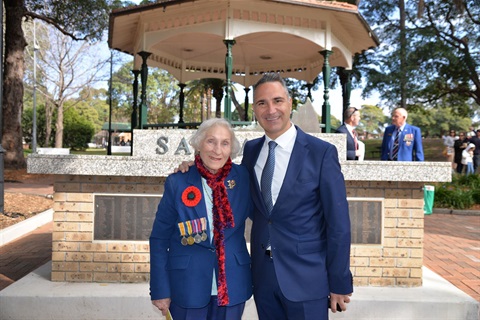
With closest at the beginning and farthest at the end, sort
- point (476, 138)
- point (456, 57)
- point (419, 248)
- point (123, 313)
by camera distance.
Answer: point (123, 313)
point (419, 248)
point (476, 138)
point (456, 57)

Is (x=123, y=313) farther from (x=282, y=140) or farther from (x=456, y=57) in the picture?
(x=456, y=57)

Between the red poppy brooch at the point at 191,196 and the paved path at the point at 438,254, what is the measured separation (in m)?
→ 3.72

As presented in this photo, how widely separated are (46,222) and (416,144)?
25.7 ft

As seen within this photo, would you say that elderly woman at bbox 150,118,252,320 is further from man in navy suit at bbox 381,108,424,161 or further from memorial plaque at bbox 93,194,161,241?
man in navy suit at bbox 381,108,424,161

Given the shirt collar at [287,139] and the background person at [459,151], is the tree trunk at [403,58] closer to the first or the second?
the background person at [459,151]

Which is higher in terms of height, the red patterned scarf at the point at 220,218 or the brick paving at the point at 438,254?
the red patterned scarf at the point at 220,218

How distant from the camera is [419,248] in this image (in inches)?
189

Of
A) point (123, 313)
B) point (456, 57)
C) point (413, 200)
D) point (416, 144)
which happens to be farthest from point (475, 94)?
point (123, 313)

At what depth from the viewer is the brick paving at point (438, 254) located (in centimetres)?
577

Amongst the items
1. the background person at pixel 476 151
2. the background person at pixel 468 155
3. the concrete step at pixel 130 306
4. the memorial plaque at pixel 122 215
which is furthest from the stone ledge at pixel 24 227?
the background person at pixel 476 151

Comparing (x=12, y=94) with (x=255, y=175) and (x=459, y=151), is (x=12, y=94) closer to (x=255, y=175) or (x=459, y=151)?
(x=255, y=175)

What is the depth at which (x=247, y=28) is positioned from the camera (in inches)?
286

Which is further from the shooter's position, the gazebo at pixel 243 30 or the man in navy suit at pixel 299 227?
the gazebo at pixel 243 30

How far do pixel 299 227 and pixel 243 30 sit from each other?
530 centimetres
